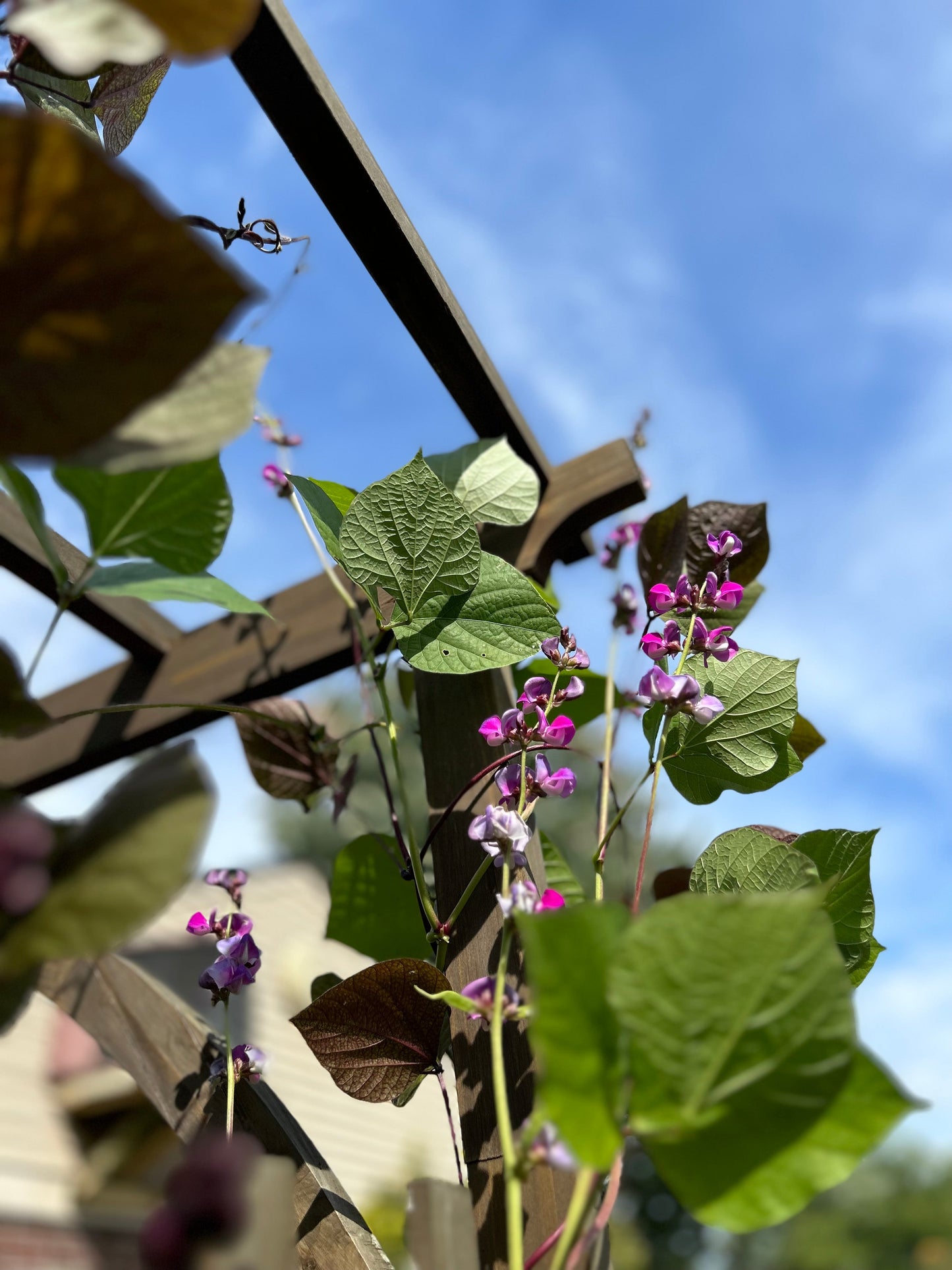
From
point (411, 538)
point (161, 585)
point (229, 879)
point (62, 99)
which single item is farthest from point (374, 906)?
point (62, 99)

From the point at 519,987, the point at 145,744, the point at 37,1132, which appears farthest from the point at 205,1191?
the point at 37,1132

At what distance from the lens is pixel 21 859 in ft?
0.88

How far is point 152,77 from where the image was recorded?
646 mm

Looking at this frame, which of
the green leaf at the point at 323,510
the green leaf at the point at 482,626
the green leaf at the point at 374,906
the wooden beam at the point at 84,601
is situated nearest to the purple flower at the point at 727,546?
the green leaf at the point at 482,626

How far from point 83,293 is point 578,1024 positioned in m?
0.30

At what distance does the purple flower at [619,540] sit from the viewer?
114cm

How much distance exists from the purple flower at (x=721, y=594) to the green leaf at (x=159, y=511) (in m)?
0.40

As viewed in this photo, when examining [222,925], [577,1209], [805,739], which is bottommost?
[577,1209]

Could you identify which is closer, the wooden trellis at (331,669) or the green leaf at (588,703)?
the wooden trellis at (331,669)

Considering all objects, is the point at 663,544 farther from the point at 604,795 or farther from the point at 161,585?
the point at 161,585

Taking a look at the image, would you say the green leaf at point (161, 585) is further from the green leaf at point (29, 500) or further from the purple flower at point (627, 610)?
the purple flower at point (627, 610)

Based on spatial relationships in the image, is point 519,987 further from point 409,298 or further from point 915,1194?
point 915,1194

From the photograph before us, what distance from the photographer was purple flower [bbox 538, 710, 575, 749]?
635mm

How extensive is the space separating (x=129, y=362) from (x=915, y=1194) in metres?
31.4
